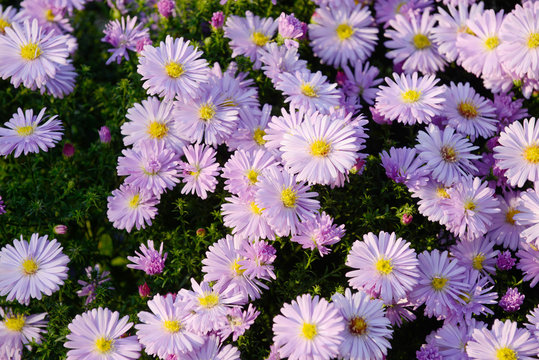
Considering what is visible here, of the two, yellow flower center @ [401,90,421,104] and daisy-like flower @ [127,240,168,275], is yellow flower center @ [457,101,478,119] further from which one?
daisy-like flower @ [127,240,168,275]

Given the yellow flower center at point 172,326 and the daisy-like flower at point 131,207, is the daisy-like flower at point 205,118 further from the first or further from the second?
the yellow flower center at point 172,326

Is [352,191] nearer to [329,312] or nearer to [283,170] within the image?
[283,170]

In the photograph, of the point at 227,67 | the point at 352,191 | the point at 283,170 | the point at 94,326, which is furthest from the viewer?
the point at 227,67

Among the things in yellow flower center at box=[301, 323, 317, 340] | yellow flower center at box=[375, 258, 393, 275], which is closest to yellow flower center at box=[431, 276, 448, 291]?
yellow flower center at box=[375, 258, 393, 275]

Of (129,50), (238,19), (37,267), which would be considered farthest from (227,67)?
(37,267)

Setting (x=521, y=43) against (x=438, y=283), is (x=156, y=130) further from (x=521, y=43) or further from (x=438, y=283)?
(x=521, y=43)

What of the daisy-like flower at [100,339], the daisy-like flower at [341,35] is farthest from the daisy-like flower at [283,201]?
the daisy-like flower at [341,35]

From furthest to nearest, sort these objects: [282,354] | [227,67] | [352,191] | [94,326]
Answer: [227,67] → [352,191] → [94,326] → [282,354]

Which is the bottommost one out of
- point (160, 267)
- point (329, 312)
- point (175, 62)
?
point (329, 312)

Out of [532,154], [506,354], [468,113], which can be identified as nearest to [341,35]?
[468,113]
